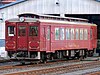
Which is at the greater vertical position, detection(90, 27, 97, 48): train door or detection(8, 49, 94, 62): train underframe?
detection(90, 27, 97, 48): train door

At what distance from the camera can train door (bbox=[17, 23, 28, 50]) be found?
2327 centimetres

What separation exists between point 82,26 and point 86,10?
695cm

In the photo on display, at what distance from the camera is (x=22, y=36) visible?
2338 centimetres

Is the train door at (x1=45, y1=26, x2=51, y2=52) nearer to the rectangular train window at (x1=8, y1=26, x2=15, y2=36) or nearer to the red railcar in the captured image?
the red railcar

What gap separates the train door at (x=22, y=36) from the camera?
2327cm

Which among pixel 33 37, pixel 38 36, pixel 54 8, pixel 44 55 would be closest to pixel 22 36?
pixel 33 37

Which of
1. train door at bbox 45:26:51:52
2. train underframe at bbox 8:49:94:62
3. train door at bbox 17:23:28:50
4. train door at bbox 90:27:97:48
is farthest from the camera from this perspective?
train door at bbox 90:27:97:48

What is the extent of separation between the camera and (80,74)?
17.9 meters

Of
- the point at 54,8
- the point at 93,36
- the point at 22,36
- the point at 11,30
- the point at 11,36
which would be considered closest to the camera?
the point at 22,36

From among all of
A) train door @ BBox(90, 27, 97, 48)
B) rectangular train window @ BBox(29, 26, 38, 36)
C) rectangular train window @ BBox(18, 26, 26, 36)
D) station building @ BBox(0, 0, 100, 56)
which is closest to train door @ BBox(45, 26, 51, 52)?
rectangular train window @ BBox(29, 26, 38, 36)

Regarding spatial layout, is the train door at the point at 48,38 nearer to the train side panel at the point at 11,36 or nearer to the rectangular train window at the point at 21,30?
the rectangular train window at the point at 21,30

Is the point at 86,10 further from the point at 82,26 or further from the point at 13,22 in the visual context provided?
the point at 13,22

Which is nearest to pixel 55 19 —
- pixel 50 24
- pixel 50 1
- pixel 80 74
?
pixel 50 24

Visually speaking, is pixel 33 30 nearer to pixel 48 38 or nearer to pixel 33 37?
pixel 33 37
